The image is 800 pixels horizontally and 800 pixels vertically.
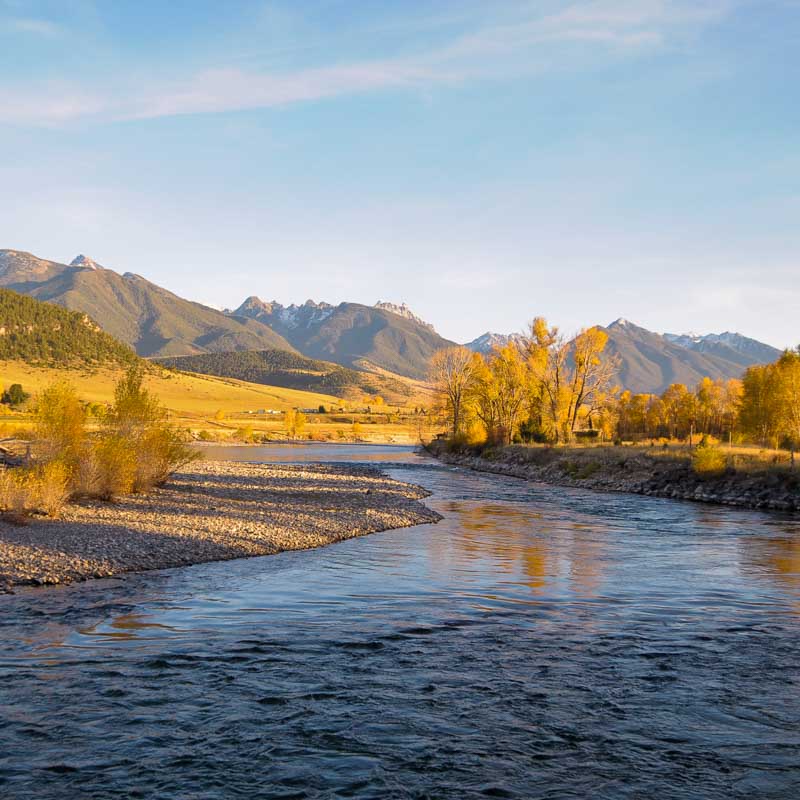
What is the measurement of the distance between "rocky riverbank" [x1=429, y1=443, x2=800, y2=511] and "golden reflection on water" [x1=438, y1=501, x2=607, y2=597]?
43.9ft

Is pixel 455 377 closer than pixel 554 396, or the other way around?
pixel 554 396

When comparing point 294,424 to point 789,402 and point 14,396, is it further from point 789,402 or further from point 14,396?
point 789,402

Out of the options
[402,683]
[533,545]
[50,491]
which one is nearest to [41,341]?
[50,491]

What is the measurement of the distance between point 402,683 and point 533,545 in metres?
15.0

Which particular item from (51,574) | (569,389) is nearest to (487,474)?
(569,389)

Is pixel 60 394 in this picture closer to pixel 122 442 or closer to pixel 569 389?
pixel 122 442

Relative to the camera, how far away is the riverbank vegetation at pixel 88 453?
80.8ft

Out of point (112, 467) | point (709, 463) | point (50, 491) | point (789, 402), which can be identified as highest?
point (789, 402)

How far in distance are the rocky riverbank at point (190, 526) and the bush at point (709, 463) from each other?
1843 centimetres

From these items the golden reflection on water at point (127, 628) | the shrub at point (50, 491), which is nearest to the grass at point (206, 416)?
the shrub at point (50, 491)

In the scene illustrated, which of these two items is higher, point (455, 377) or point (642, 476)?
point (455, 377)

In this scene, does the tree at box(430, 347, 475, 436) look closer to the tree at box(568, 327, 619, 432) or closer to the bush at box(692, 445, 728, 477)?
the tree at box(568, 327, 619, 432)

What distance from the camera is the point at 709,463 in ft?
149

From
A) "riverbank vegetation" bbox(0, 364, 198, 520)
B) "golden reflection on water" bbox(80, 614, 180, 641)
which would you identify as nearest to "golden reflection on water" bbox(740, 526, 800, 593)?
"golden reflection on water" bbox(80, 614, 180, 641)
